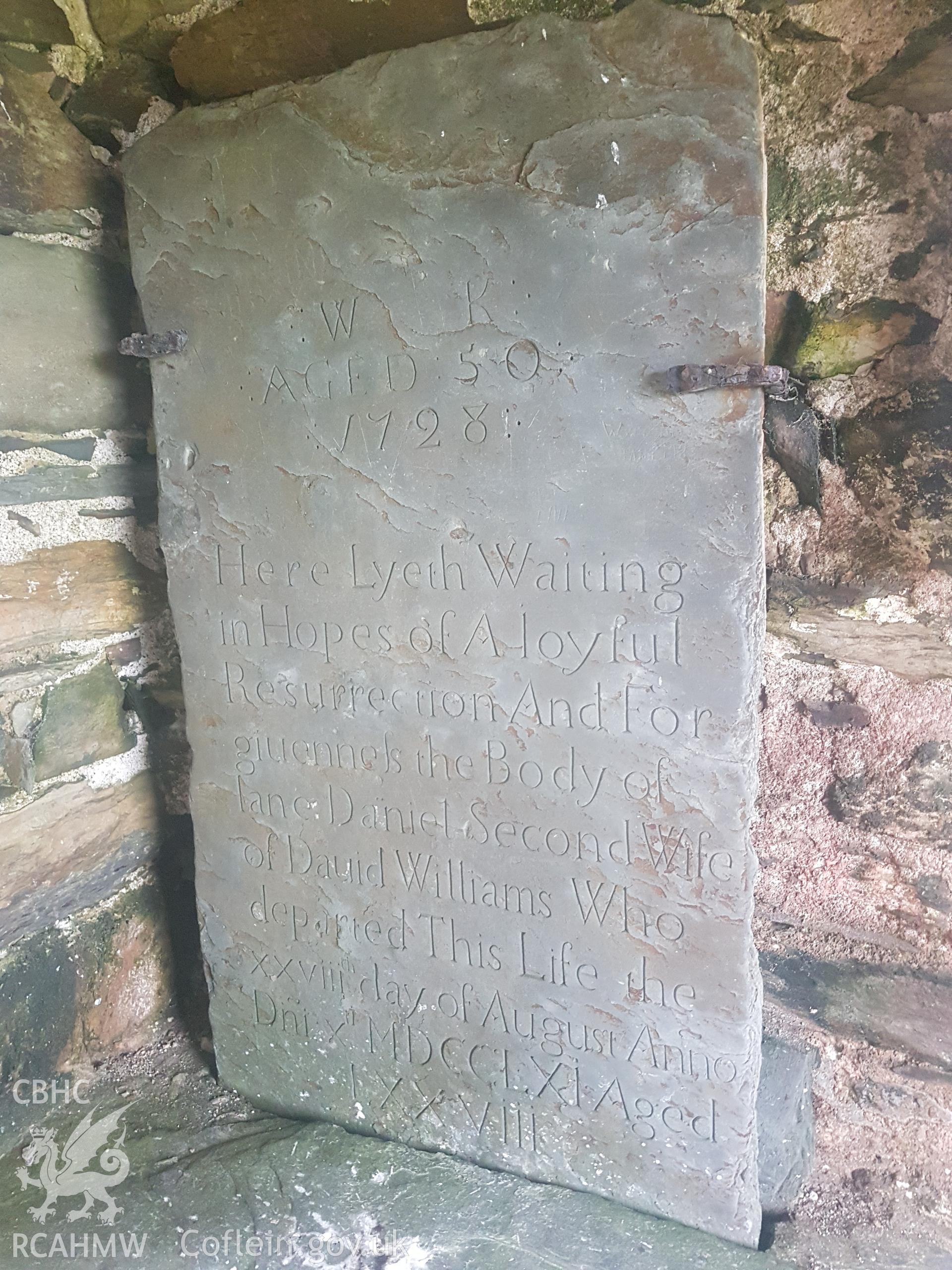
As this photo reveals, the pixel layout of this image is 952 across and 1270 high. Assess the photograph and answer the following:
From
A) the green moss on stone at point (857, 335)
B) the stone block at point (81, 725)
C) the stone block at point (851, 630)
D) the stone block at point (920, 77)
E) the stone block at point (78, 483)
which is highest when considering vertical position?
the stone block at point (920, 77)

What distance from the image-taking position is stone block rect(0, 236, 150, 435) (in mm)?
1669

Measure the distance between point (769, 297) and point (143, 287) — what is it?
1.26m

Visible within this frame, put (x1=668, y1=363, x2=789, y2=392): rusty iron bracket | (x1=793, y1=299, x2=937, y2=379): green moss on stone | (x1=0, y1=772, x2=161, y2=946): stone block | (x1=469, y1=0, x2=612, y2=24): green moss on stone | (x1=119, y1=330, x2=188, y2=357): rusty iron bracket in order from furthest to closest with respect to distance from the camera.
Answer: (x1=0, y1=772, x2=161, y2=946): stone block < (x1=119, y1=330, x2=188, y2=357): rusty iron bracket < (x1=793, y1=299, x2=937, y2=379): green moss on stone < (x1=469, y1=0, x2=612, y2=24): green moss on stone < (x1=668, y1=363, x2=789, y2=392): rusty iron bracket

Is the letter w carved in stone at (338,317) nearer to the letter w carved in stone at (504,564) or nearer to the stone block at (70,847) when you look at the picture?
the letter w carved in stone at (504,564)

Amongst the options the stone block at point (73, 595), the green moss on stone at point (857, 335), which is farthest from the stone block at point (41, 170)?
the green moss on stone at point (857, 335)

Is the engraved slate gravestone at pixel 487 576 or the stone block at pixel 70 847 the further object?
the stone block at pixel 70 847

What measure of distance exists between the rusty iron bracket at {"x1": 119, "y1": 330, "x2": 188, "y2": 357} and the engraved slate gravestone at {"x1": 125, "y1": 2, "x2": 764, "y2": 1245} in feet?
0.08

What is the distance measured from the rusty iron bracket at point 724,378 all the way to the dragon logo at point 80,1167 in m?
1.90

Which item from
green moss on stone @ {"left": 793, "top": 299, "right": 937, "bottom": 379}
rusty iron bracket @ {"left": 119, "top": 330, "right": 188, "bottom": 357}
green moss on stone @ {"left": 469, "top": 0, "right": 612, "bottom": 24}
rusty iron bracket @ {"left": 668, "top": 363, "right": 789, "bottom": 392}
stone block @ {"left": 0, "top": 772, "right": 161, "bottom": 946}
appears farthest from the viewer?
stone block @ {"left": 0, "top": 772, "right": 161, "bottom": 946}

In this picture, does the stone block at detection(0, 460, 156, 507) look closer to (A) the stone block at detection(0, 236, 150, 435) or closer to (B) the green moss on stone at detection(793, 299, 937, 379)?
(A) the stone block at detection(0, 236, 150, 435)

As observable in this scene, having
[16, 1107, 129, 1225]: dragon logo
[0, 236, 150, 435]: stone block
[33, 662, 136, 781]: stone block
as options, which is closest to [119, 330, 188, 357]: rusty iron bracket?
[0, 236, 150, 435]: stone block

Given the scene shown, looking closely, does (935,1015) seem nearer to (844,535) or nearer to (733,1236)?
(733,1236)

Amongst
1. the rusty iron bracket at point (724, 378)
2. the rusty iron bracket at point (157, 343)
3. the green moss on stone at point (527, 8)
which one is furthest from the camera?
the rusty iron bracket at point (157, 343)

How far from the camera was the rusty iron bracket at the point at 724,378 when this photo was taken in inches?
49.8
